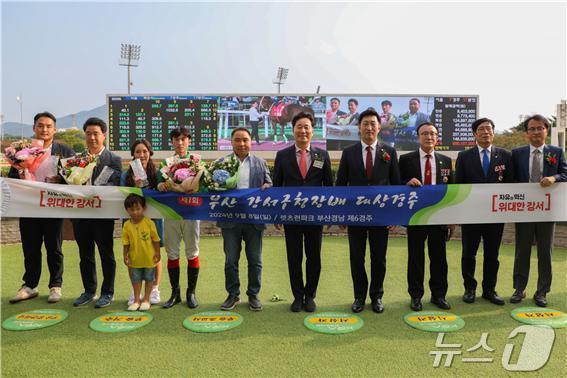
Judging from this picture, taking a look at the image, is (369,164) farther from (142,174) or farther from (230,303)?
(142,174)

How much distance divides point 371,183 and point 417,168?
462mm

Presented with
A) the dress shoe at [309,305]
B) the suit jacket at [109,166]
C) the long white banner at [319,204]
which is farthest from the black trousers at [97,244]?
the dress shoe at [309,305]

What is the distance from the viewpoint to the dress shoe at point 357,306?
3500mm

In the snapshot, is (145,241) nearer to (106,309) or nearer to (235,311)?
(106,309)

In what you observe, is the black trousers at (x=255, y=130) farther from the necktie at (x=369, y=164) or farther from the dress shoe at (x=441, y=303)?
the dress shoe at (x=441, y=303)

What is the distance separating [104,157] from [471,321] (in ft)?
12.0

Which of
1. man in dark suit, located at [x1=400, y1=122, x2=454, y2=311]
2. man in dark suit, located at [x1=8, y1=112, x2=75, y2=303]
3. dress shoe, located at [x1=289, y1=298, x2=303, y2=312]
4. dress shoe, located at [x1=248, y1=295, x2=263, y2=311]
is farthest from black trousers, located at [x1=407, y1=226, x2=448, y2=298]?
man in dark suit, located at [x1=8, y1=112, x2=75, y2=303]

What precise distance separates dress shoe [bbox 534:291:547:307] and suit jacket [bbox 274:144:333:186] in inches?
88.0

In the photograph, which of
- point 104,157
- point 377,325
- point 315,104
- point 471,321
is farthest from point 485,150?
point 315,104

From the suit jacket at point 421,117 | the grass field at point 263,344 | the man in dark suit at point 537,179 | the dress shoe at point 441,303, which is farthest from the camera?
the suit jacket at point 421,117

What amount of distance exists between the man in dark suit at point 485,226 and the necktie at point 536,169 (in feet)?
0.63

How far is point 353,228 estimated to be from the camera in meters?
3.60

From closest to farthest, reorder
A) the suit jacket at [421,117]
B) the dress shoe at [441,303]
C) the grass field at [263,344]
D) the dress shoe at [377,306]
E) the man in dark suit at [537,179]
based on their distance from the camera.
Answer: the grass field at [263,344] < the dress shoe at [377,306] < the dress shoe at [441,303] < the man in dark suit at [537,179] < the suit jacket at [421,117]

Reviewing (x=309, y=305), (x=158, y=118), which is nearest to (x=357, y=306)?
(x=309, y=305)
